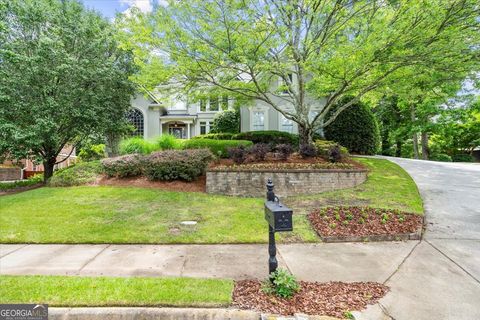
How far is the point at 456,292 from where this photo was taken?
3188 millimetres

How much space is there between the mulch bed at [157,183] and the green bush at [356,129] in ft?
31.8

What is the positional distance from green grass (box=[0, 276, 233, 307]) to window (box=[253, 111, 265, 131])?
15.3m

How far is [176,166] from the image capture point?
9.18 m

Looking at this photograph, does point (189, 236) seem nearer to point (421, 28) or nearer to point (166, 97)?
point (166, 97)

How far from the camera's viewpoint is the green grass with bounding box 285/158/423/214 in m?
6.70

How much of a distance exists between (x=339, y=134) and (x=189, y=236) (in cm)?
1279

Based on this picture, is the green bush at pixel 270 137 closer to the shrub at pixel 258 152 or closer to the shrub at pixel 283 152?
the shrub at pixel 283 152

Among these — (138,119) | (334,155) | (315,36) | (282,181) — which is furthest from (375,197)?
(138,119)

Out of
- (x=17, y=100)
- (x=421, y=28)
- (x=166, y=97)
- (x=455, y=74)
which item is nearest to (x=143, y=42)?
(x=166, y=97)

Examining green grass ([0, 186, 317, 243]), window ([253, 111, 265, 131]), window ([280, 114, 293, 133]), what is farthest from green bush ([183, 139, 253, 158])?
window ([280, 114, 293, 133])

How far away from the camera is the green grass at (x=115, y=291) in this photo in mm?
2883

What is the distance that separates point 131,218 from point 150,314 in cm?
384

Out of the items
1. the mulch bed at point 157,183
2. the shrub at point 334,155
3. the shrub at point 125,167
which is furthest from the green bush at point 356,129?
the shrub at point 125,167

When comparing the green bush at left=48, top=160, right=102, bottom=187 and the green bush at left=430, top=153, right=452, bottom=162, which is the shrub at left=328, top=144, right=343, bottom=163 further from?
the green bush at left=430, top=153, right=452, bottom=162
